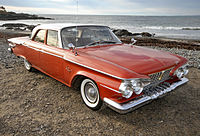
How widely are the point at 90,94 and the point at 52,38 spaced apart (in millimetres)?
1642

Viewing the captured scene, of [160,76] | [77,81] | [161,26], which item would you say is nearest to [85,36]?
[77,81]

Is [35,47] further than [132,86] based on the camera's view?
Yes

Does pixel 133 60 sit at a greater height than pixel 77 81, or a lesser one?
greater

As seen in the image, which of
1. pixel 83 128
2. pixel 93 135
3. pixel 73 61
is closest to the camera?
pixel 93 135

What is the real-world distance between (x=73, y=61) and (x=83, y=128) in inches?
46.4

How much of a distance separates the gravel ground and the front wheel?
16 cm

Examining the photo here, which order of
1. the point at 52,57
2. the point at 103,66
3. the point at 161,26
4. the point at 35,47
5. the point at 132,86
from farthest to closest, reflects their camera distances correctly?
1. the point at 161,26
2. the point at 35,47
3. the point at 52,57
4. the point at 103,66
5. the point at 132,86

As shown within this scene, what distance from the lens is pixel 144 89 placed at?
256 cm

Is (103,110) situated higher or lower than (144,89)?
lower

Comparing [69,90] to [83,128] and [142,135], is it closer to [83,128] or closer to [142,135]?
[83,128]

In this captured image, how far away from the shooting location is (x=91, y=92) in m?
2.91

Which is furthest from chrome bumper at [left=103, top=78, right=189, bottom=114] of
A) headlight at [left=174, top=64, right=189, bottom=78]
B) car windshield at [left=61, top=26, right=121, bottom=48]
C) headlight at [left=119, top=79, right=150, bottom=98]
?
car windshield at [left=61, top=26, right=121, bottom=48]

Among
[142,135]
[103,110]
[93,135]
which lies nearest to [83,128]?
[93,135]

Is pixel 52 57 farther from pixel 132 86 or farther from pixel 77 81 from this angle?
pixel 132 86
